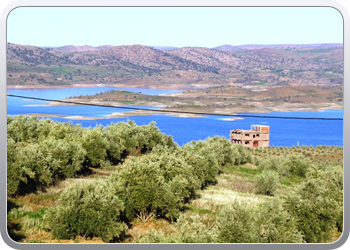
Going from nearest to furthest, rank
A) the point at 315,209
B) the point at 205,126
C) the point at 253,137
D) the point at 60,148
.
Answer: the point at 315,209 → the point at 60,148 → the point at 253,137 → the point at 205,126

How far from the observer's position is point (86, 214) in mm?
9547

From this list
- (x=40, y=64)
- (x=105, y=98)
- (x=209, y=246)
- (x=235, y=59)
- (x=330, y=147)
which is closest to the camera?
(x=209, y=246)

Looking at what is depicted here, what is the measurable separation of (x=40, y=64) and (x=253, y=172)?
66469 millimetres

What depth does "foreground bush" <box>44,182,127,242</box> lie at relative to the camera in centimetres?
914

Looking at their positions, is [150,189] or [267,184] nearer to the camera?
[150,189]

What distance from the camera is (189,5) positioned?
4469 millimetres

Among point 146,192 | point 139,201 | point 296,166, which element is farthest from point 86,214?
point 296,166

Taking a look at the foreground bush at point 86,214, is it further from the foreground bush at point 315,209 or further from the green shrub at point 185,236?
the foreground bush at point 315,209

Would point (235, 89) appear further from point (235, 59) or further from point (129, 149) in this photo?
point (129, 149)

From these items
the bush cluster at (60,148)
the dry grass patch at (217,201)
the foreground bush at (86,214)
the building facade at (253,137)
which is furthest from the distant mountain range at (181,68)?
the foreground bush at (86,214)

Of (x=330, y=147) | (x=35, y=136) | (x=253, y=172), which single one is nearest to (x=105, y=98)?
(x=330, y=147)

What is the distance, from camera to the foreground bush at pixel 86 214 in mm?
9141

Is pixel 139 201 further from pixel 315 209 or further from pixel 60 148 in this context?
pixel 60 148

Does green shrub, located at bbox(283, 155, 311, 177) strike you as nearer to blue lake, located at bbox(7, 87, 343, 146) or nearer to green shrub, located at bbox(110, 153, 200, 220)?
blue lake, located at bbox(7, 87, 343, 146)
